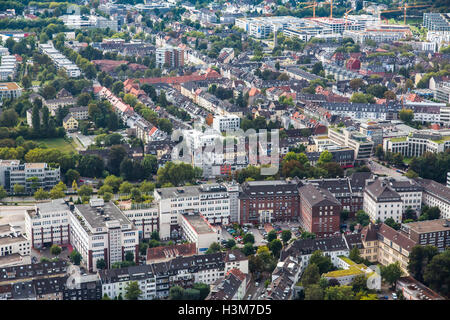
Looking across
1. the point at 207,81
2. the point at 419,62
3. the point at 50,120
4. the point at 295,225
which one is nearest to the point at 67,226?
the point at 295,225

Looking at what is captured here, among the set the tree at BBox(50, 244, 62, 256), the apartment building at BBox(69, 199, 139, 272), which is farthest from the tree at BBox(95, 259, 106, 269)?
the tree at BBox(50, 244, 62, 256)

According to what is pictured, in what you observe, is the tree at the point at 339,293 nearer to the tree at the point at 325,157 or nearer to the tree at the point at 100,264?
the tree at the point at 100,264

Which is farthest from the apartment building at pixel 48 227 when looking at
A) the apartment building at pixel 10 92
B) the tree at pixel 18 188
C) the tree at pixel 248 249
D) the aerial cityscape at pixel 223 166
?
the apartment building at pixel 10 92

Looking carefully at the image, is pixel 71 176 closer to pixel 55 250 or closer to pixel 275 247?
pixel 55 250

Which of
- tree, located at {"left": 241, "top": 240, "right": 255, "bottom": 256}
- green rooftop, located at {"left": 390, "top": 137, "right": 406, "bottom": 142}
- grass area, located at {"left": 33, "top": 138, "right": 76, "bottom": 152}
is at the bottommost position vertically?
tree, located at {"left": 241, "top": 240, "right": 255, "bottom": 256}

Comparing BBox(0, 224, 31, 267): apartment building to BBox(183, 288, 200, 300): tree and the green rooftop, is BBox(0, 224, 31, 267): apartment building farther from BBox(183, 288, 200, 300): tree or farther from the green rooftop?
the green rooftop
